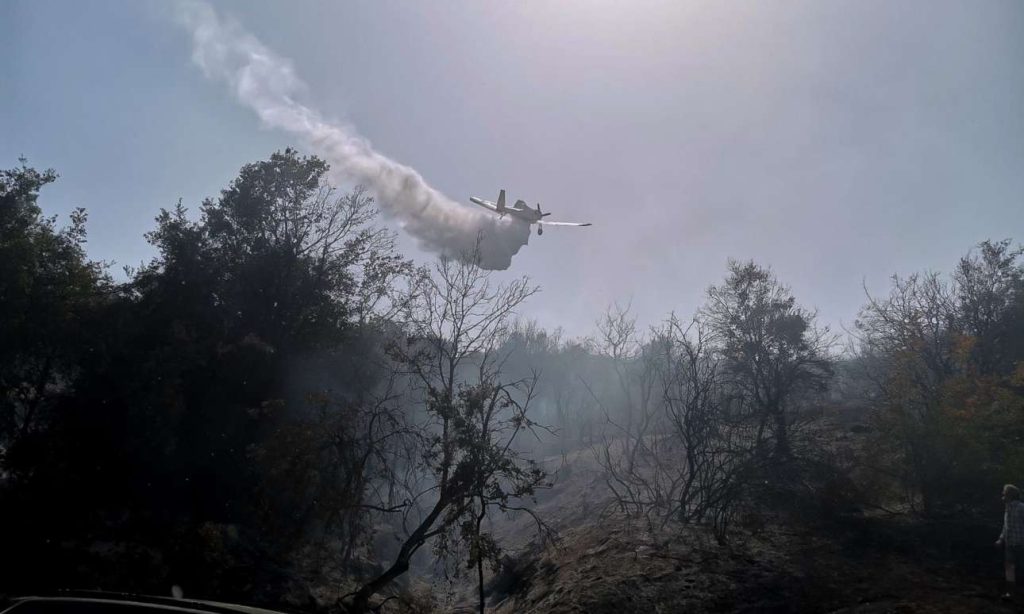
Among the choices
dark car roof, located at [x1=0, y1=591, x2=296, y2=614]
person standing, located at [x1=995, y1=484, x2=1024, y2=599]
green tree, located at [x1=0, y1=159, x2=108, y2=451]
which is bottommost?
person standing, located at [x1=995, y1=484, x2=1024, y2=599]

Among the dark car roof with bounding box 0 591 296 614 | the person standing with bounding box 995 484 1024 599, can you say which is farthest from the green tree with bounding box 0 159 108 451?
the person standing with bounding box 995 484 1024 599

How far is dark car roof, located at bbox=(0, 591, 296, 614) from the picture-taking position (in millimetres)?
5129

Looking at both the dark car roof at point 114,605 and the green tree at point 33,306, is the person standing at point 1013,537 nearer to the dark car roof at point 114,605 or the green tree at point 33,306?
the dark car roof at point 114,605

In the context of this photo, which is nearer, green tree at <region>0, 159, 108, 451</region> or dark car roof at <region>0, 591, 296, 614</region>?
dark car roof at <region>0, 591, 296, 614</region>

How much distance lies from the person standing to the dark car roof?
1358 centimetres

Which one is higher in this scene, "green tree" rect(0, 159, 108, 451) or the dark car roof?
"green tree" rect(0, 159, 108, 451)

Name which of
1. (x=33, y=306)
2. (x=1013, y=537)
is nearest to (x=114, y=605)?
(x=1013, y=537)

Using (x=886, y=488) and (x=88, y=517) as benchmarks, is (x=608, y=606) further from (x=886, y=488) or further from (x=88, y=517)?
(x=88, y=517)

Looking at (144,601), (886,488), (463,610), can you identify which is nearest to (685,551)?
(463,610)

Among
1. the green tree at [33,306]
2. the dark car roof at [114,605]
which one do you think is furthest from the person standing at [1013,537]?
the green tree at [33,306]

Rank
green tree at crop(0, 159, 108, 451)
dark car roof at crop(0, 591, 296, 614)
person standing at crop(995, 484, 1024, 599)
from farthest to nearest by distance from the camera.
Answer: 1. green tree at crop(0, 159, 108, 451)
2. person standing at crop(995, 484, 1024, 599)
3. dark car roof at crop(0, 591, 296, 614)

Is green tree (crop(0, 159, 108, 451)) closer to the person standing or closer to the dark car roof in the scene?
the dark car roof

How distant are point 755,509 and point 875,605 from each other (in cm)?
745

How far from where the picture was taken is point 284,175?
24.0 meters
